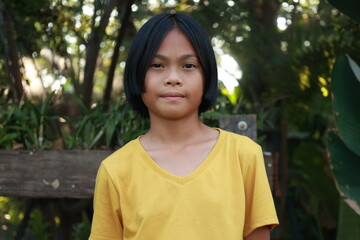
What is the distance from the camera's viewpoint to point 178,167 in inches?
66.4

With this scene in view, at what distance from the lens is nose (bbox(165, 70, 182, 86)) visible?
5.28 ft

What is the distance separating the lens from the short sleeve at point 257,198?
65.9 inches

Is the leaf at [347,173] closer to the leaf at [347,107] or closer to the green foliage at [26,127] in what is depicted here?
the leaf at [347,107]

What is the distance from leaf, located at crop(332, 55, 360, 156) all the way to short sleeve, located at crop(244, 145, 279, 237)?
755 millimetres

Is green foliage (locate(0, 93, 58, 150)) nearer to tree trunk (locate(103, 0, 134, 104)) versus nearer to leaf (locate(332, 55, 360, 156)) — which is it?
tree trunk (locate(103, 0, 134, 104))

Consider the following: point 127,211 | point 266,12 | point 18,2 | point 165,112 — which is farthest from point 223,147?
point 266,12

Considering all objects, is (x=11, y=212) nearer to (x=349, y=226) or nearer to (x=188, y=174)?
(x=349, y=226)

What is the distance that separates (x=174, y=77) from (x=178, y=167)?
268 mm

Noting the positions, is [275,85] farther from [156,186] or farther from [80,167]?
[156,186]

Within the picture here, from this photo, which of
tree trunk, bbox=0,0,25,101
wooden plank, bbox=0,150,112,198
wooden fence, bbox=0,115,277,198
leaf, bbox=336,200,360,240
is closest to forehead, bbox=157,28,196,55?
wooden fence, bbox=0,115,277,198

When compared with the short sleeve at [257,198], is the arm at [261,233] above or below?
below

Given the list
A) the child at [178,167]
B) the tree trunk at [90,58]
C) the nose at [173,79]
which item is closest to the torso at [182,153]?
the child at [178,167]

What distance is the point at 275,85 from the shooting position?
387 cm

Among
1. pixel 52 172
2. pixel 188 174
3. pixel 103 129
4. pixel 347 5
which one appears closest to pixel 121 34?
pixel 103 129
